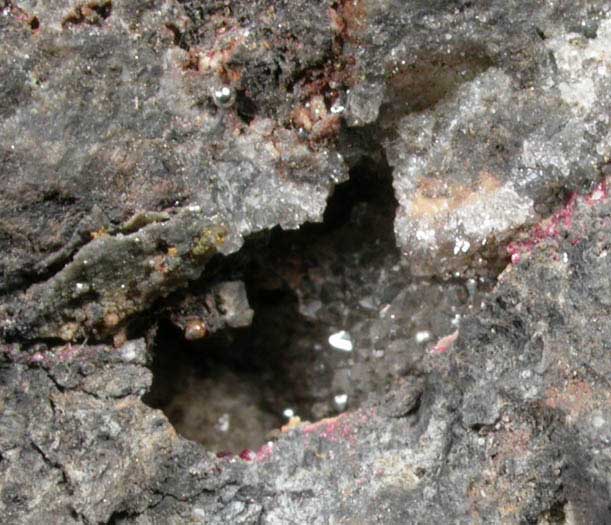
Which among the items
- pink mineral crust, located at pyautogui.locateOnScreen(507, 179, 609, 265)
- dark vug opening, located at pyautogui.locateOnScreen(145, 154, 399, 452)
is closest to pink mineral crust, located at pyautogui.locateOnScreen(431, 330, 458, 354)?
pink mineral crust, located at pyautogui.locateOnScreen(507, 179, 609, 265)

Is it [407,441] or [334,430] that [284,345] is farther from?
[407,441]

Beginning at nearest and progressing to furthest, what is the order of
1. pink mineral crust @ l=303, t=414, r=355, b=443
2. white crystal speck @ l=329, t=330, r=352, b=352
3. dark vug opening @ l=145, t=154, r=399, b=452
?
1. pink mineral crust @ l=303, t=414, r=355, b=443
2. dark vug opening @ l=145, t=154, r=399, b=452
3. white crystal speck @ l=329, t=330, r=352, b=352

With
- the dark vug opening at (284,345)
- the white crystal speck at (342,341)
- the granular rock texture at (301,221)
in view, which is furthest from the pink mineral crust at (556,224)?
the white crystal speck at (342,341)

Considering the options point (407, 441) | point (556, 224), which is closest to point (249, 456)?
point (407, 441)

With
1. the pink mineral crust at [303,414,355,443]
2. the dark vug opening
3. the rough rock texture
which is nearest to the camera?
the rough rock texture

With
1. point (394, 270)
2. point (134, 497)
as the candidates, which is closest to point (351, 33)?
point (394, 270)

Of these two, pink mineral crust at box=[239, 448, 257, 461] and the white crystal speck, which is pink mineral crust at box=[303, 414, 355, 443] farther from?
the white crystal speck

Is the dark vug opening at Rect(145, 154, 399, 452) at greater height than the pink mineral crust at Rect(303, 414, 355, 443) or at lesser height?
greater

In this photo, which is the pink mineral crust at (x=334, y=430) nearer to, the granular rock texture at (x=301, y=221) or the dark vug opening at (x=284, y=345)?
the granular rock texture at (x=301, y=221)

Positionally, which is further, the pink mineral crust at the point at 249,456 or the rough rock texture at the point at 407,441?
the pink mineral crust at the point at 249,456
